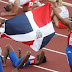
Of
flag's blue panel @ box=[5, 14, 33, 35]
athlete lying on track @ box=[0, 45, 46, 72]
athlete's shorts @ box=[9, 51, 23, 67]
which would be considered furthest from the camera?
athlete's shorts @ box=[9, 51, 23, 67]

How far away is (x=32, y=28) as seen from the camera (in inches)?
435

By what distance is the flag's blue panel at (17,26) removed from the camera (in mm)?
10844

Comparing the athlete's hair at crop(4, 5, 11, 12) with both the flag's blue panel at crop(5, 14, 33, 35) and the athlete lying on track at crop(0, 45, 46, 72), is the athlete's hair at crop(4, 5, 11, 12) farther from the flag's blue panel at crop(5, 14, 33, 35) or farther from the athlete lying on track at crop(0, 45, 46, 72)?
the flag's blue panel at crop(5, 14, 33, 35)

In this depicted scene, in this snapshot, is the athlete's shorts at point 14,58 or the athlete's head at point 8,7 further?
the athlete's head at point 8,7

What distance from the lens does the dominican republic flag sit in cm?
1090

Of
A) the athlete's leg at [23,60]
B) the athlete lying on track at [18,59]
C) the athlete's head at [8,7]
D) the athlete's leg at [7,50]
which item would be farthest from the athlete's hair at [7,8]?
the athlete's leg at [23,60]

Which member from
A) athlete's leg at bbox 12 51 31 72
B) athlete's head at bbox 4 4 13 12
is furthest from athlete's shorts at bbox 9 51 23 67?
athlete's head at bbox 4 4 13 12

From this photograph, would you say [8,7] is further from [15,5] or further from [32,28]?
[32,28]

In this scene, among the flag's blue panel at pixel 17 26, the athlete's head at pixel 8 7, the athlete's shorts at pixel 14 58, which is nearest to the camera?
the flag's blue panel at pixel 17 26

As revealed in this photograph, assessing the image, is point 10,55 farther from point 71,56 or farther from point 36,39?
point 71,56

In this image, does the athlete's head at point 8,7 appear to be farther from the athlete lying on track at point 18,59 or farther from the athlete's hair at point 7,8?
the athlete lying on track at point 18,59

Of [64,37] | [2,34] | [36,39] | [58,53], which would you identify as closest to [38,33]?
[36,39]

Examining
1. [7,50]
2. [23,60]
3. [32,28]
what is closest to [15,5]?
[7,50]

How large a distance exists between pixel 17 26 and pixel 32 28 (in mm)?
390
